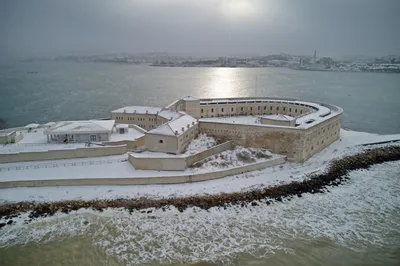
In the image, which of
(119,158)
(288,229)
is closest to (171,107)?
(119,158)

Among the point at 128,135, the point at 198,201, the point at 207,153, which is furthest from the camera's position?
the point at 128,135

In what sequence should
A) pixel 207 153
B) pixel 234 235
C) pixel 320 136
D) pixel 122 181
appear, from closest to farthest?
pixel 234 235
pixel 122 181
pixel 207 153
pixel 320 136

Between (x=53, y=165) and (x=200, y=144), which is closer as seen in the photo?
(x=53, y=165)

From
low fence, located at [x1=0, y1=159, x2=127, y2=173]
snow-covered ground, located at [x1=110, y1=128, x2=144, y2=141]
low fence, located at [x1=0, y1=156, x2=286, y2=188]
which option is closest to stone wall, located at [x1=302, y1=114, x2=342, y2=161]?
low fence, located at [x1=0, y1=156, x2=286, y2=188]

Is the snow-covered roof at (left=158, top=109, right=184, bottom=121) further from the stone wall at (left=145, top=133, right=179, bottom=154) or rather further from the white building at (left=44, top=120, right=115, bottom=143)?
the white building at (left=44, top=120, right=115, bottom=143)

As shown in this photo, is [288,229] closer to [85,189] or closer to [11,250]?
[85,189]

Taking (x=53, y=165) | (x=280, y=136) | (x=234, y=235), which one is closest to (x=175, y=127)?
(x=280, y=136)

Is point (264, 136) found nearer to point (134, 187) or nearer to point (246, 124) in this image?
point (246, 124)
